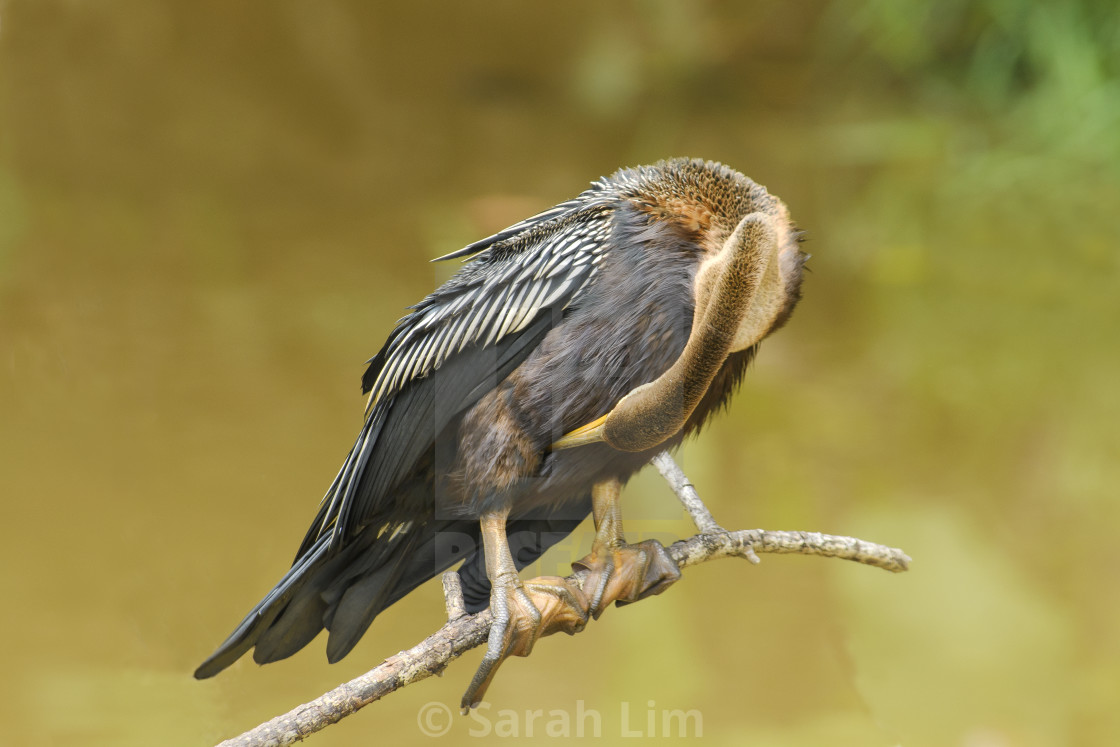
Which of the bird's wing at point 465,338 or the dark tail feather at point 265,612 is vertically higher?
the bird's wing at point 465,338

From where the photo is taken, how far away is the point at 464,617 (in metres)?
1.33

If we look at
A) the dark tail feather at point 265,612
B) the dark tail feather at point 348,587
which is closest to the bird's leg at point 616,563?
the dark tail feather at point 348,587

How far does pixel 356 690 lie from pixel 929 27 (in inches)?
112

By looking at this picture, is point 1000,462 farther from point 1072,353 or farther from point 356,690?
point 356,690

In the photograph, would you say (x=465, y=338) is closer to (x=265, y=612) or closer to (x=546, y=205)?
(x=265, y=612)

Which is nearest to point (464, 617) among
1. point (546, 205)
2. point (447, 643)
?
point (447, 643)

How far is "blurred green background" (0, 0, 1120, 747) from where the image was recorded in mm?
2014

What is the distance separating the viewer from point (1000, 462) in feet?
9.27

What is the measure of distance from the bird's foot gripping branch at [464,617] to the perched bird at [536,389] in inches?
1.7

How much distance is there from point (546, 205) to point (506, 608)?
4.91 ft

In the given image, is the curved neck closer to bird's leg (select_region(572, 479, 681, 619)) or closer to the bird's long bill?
the bird's long bill

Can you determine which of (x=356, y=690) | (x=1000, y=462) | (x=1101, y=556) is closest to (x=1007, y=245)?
(x=1000, y=462)

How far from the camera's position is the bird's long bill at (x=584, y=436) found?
122 cm

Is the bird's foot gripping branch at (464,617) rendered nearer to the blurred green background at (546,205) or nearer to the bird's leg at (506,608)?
the bird's leg at (506,608)
